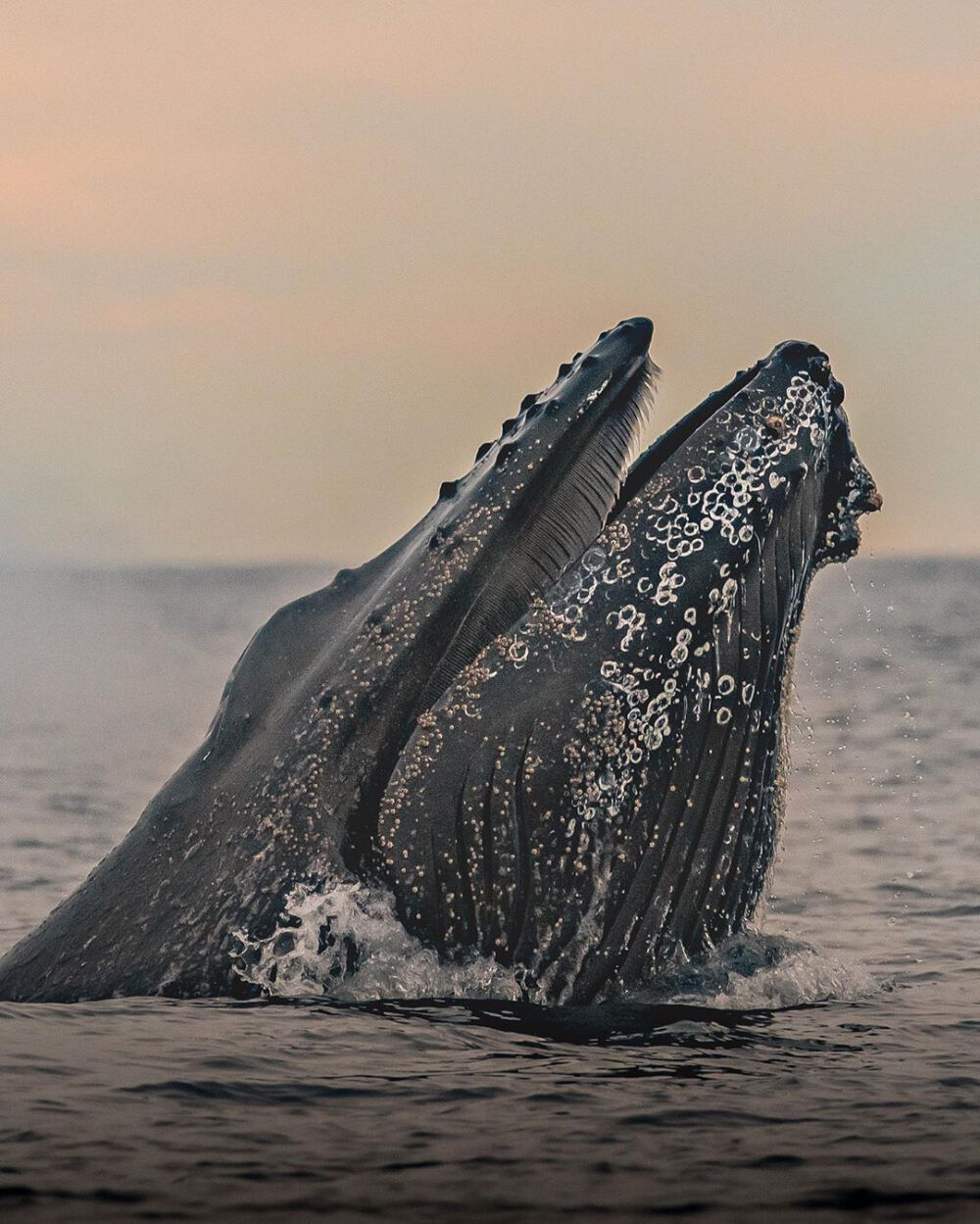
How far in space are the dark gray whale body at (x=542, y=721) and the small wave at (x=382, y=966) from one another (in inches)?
2.7

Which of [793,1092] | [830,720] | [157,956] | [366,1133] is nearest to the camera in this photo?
[366,1133]

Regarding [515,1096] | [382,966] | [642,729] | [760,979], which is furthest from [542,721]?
[760,979]

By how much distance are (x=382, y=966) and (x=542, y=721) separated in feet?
3.77

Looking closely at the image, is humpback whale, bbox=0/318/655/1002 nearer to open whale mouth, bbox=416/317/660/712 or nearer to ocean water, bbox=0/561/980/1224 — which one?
open whale mouth, bbox=416/317/660/712

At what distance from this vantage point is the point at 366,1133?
586cm

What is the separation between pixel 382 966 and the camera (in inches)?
279

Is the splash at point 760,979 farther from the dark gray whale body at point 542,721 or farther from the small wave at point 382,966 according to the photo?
the dark gray whale body at point 542,721

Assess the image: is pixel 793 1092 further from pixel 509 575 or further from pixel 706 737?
pixel 509 575

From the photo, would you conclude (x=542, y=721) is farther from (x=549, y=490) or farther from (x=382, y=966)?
(x=382, y=966)

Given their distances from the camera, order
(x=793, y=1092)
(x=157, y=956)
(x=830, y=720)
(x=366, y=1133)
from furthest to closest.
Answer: (x=830, y=720), (x=157, y=956), (x=793, y=1092), (x=366, y=1133)

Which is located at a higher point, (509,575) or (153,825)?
(509,575)

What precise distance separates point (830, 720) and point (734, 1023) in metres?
24.8

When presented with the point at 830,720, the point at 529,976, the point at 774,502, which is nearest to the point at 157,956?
the point at 529,976

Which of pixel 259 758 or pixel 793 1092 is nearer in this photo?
pixel 793 1092
